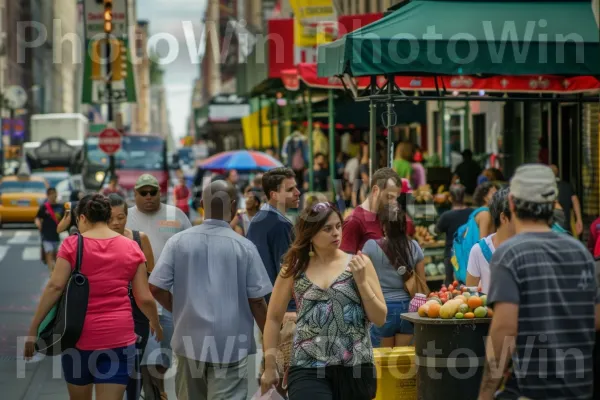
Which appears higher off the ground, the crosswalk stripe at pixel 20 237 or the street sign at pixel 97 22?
the street sign at pixel 97 22

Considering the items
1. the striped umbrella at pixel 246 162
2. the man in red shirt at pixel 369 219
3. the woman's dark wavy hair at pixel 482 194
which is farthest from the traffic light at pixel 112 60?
the man in red shirt at pixel 369 219

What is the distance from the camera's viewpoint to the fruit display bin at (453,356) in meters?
7.68

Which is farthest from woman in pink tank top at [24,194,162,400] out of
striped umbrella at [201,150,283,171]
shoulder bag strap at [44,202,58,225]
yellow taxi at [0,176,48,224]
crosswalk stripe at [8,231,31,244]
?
yellow taxi at [0,176,48,224]

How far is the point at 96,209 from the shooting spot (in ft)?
25.7

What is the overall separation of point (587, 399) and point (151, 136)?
149 feet

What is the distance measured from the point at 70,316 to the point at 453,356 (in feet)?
7.37

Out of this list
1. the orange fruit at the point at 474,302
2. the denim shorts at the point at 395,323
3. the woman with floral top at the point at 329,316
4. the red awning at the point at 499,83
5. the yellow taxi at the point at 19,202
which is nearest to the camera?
the woman with floral top at the point at 329,316

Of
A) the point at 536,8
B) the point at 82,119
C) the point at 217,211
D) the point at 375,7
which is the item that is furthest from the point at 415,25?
the point at 82,119

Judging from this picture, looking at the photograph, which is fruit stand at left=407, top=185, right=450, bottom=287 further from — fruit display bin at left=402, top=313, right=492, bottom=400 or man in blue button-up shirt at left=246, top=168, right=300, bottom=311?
fruit display bin at left=402, top=313, right=492, bottom=400

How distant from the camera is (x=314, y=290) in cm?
686

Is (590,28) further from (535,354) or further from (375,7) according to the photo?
(375,7)

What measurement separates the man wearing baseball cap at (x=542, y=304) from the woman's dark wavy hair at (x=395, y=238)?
3402 millimetres

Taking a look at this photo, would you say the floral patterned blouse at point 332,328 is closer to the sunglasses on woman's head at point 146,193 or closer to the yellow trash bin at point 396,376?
the yellow trash bin at point 396,376

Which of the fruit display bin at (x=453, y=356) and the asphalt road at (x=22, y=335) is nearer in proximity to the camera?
the fruit display bin at (x=453, y=356)
